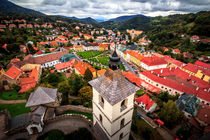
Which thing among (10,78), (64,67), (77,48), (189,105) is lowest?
(189,105)

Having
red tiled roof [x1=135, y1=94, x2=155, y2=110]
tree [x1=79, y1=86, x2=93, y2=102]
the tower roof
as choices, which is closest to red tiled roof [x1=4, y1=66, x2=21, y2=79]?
tree [x1=79, y1=86, x2=93, y2=102]

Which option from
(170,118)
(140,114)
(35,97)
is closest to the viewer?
(35,97)

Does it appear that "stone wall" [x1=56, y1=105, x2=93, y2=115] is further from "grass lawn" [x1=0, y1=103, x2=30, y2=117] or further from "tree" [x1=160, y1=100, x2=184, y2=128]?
"tree" [x1=160, y1=100, x2=184, y2=128]

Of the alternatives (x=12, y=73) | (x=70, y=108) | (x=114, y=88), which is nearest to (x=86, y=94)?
(x=70, y=108)

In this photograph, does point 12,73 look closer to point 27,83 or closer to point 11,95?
point 27,83

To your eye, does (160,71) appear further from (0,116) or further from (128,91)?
(0,116)

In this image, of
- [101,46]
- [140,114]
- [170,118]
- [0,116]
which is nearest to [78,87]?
[0,116]

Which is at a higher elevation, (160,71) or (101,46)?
(101,46)
